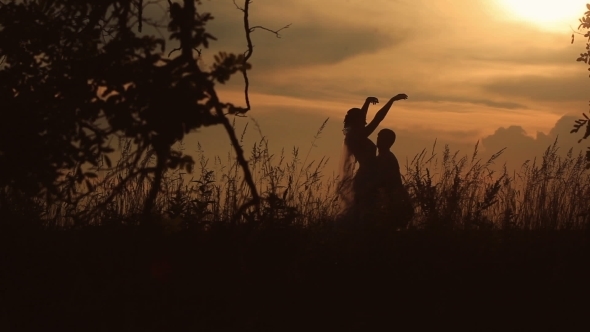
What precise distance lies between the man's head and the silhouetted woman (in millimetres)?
118

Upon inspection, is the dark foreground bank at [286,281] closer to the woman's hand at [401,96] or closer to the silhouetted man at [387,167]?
the silhouetted man at [387,167]

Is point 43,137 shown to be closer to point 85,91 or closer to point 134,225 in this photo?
point 85,91

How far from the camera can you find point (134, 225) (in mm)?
5348

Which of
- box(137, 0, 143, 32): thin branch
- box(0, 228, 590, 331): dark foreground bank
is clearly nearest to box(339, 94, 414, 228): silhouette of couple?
box(0, 228, 590, 331): dark foreground bank

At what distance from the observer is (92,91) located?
11.0 ft

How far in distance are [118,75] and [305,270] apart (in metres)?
2.15

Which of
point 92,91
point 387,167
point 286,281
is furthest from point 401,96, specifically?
point 92,91

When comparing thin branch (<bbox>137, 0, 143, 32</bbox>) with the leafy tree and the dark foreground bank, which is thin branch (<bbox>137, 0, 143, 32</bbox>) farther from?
the dark foreground bank

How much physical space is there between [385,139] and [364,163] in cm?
42

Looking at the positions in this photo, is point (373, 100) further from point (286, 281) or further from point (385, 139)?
point (286, 281)

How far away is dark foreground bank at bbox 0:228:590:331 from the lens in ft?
13.7

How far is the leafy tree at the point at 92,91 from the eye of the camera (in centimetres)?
317

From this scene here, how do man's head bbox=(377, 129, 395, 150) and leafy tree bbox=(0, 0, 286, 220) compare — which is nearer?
leafy tree bbox=(0, 0, 286, 220)

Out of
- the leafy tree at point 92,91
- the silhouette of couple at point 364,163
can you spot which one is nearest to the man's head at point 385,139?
the silhouette of couple at point 364,163
